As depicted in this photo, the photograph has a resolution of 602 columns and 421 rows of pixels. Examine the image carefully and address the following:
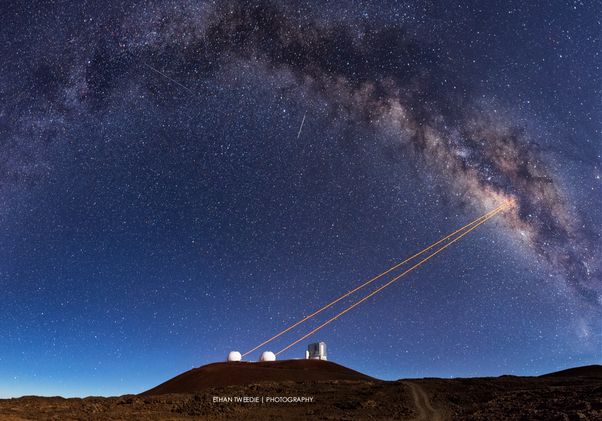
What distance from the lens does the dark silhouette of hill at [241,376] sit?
39.1 meters

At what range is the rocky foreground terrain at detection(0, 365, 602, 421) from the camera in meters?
25.0

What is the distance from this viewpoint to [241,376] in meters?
40.5

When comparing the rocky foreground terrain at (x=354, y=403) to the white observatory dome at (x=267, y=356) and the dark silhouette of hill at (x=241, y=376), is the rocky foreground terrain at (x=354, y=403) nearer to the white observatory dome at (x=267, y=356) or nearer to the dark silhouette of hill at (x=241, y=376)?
the dark silhouette of hill at (x=241, y=376)

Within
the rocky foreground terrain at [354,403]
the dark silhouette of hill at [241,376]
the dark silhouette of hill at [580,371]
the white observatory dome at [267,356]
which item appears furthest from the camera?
the white observatory dome at [267,356]

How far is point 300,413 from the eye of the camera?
2653cm

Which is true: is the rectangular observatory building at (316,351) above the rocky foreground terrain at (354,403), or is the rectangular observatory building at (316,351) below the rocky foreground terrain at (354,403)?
above

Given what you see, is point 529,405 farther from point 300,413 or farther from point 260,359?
point 260,359

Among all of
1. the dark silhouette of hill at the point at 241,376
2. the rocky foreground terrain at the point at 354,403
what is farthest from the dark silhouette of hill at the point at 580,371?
the dark silhouette of hill at the point at 241,376

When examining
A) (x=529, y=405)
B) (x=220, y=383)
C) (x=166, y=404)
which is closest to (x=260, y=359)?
(x=220, y=383)

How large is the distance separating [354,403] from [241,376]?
15.0 metres

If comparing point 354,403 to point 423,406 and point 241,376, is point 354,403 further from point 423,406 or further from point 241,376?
point 241,376

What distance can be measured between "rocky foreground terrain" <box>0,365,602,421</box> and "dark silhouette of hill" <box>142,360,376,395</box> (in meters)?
5.27

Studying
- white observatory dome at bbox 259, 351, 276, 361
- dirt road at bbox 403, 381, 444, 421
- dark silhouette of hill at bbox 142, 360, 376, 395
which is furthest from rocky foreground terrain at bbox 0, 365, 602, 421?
white observatory dome at bbox 259, 351, 276, 361

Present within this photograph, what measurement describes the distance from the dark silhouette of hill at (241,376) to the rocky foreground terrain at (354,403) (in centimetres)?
527
